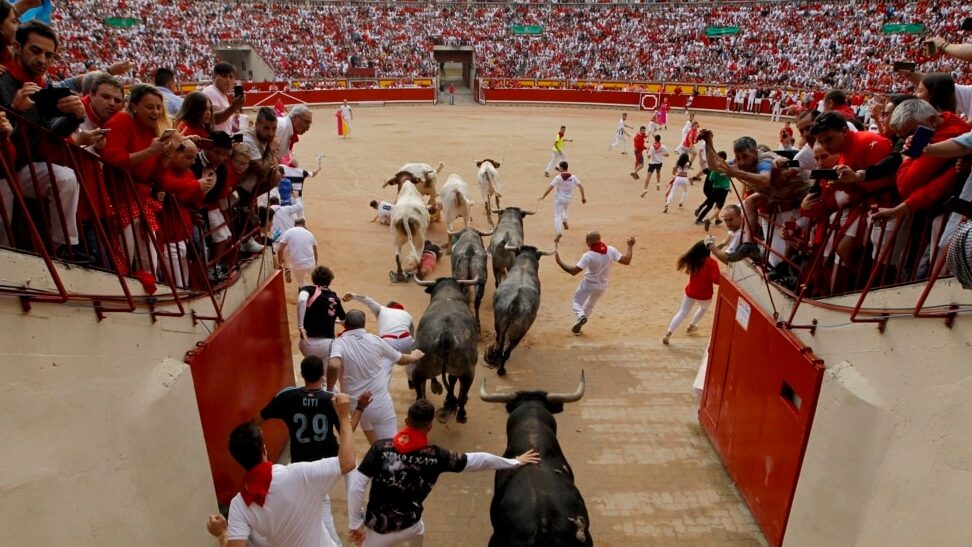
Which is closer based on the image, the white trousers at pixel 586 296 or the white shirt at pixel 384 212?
the white trousers at pixel 586 296

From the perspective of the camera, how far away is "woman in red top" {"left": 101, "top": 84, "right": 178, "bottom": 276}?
13.7 ft

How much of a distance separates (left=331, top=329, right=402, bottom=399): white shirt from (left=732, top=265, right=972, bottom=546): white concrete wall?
11.4 feet

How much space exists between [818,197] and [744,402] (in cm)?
208

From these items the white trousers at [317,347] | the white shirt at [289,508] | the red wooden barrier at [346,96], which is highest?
the red wooden barrier at [346,96]

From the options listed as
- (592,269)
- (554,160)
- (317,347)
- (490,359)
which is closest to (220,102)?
(317,347)

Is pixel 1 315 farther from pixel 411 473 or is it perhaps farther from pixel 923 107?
pixel 923 107

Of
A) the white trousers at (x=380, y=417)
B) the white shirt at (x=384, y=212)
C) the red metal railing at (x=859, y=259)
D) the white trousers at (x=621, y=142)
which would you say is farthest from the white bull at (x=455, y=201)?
the white trousers at (x=621, y=142)

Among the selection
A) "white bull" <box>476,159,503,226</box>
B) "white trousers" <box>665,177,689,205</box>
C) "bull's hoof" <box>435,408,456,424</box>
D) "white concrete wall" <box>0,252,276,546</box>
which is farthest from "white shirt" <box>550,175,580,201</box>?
"white concrete wall" <box>0,252,276,546</box>

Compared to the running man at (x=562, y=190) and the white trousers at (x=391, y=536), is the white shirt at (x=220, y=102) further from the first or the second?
the running man at (x=562, y=190)

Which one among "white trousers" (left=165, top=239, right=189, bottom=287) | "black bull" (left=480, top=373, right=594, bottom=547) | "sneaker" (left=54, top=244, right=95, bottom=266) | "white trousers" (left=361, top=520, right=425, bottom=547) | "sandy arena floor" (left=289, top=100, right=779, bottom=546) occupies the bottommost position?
"sandy arena floor" (left=289, top=100, right=779, bottom=546)

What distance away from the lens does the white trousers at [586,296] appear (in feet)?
29.8

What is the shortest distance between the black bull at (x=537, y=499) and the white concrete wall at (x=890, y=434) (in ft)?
5.56

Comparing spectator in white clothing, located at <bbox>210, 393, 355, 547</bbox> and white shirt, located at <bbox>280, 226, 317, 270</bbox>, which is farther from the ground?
spectator in white clothing, located at <bbox>210, 393, 355, 547</bbox>

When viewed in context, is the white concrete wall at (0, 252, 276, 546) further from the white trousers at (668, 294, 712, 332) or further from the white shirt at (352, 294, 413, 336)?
the white trousers at (668, 294, 712, 332)
